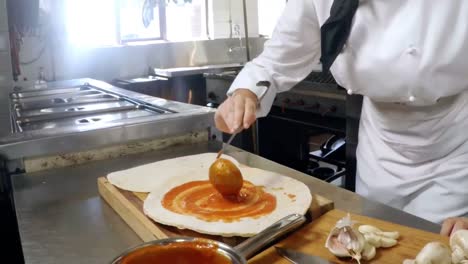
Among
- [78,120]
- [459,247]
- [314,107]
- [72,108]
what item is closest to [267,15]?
[314,107]

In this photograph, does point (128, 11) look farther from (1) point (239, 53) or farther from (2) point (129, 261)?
(2) point (129, 261)

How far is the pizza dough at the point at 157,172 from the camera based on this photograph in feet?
3.31

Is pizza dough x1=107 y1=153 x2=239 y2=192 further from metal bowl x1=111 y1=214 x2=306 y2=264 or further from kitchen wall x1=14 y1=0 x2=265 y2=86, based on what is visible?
kitchen wall x1=14 y1=0 x2=265 y2=86

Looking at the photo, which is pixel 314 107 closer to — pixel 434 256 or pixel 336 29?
pixel 336 29

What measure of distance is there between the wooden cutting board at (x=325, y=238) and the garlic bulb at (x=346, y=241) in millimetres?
14

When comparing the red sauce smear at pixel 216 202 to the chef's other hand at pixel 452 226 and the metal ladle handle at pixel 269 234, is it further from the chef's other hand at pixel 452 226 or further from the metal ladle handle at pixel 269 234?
the chef's other hand at pixel 452 226

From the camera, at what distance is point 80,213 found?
3.08 ft

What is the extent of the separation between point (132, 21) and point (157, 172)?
3120mm

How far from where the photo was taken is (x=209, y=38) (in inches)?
166

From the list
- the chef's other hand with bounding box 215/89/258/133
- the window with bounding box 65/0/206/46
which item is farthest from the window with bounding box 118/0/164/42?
the chef's other hand with bounding box 215/89/258/133

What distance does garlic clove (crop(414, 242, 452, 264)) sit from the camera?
2.04ft

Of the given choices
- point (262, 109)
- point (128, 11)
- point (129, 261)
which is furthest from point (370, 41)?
point (128, 11)

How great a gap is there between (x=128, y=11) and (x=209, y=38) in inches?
29.0

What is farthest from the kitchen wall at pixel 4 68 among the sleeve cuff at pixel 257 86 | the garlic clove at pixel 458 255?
the garlic clove at pixel 458 255
